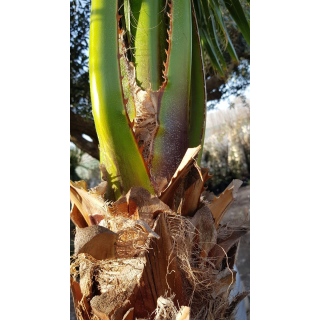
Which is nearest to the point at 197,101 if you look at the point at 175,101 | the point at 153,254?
the point at 175,101

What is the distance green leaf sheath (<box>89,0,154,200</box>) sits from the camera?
548mm

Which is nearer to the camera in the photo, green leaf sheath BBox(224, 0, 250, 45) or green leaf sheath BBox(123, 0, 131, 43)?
green leaf sheath BBox(123, 0, 131, 43)

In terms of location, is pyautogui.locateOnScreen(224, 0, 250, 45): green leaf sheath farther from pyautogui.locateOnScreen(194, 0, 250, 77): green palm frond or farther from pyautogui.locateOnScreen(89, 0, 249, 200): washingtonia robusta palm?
pyautogui.locateOnScreen(89, 0, 249, 200): washingtonia robusta palm

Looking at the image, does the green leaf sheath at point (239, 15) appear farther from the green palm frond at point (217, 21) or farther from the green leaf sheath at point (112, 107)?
the green leaf sheath at point (112, 107)

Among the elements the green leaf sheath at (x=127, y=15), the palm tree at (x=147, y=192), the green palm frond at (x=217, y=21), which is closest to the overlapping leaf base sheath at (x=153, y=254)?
the palm tree at (x=147, y=192)

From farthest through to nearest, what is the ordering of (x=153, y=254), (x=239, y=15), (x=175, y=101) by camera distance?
(x=239, y=15) < (x=175, y=101) < (x=153, y=254)

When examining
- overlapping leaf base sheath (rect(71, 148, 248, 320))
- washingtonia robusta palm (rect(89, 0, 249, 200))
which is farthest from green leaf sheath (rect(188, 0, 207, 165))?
overlapping leaf base sheath (rect(71, 148, 248, 320))

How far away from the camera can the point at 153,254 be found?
1.59ft

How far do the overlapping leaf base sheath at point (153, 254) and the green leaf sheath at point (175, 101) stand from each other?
0.16 feet

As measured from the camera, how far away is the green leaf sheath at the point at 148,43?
61 centimetres

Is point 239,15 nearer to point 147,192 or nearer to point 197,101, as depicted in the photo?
point 197,101

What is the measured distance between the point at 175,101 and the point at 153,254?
0.27m
